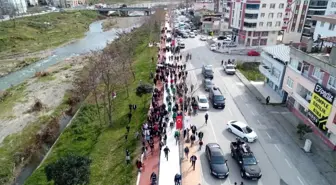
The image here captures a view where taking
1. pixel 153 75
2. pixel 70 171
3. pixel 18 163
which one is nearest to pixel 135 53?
pixel 153 75

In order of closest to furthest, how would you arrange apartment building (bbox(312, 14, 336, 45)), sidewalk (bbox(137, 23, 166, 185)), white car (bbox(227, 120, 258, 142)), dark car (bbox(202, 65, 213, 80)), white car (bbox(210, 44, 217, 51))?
sidewalk (bbox(137, 23, 166, 185)) < white car (bbox(227, 120, 258, 142)) < apartment building (bbox(312, 14, 336, 45)) < dark car (bbox(202, 65, 213, 80)) < white car (bbox(210, 44, 217, 51))

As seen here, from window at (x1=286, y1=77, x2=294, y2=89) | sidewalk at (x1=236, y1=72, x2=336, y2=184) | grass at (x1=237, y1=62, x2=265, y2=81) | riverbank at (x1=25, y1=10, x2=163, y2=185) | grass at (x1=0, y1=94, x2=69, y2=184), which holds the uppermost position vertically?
window at (x1=286, y1=77, x2=294, y2=89)

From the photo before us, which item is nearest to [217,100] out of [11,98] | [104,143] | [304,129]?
[304,129]

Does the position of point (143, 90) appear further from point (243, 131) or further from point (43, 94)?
point (43, 94)

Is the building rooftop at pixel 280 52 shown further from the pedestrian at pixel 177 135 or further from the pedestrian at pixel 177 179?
the pedestrian at pixel 177 179

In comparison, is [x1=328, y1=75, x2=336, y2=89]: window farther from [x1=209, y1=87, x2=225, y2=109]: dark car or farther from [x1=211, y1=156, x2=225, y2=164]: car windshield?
[x1=211, y1=156, x2=225, y2=164]: car windshield

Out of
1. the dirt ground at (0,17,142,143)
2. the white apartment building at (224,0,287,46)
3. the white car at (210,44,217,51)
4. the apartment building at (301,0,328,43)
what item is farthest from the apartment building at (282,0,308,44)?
the dirt ground at (0,17,142,143)

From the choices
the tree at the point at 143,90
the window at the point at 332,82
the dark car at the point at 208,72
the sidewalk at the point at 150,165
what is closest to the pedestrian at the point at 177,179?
the sidewalk at the point at 150,165
